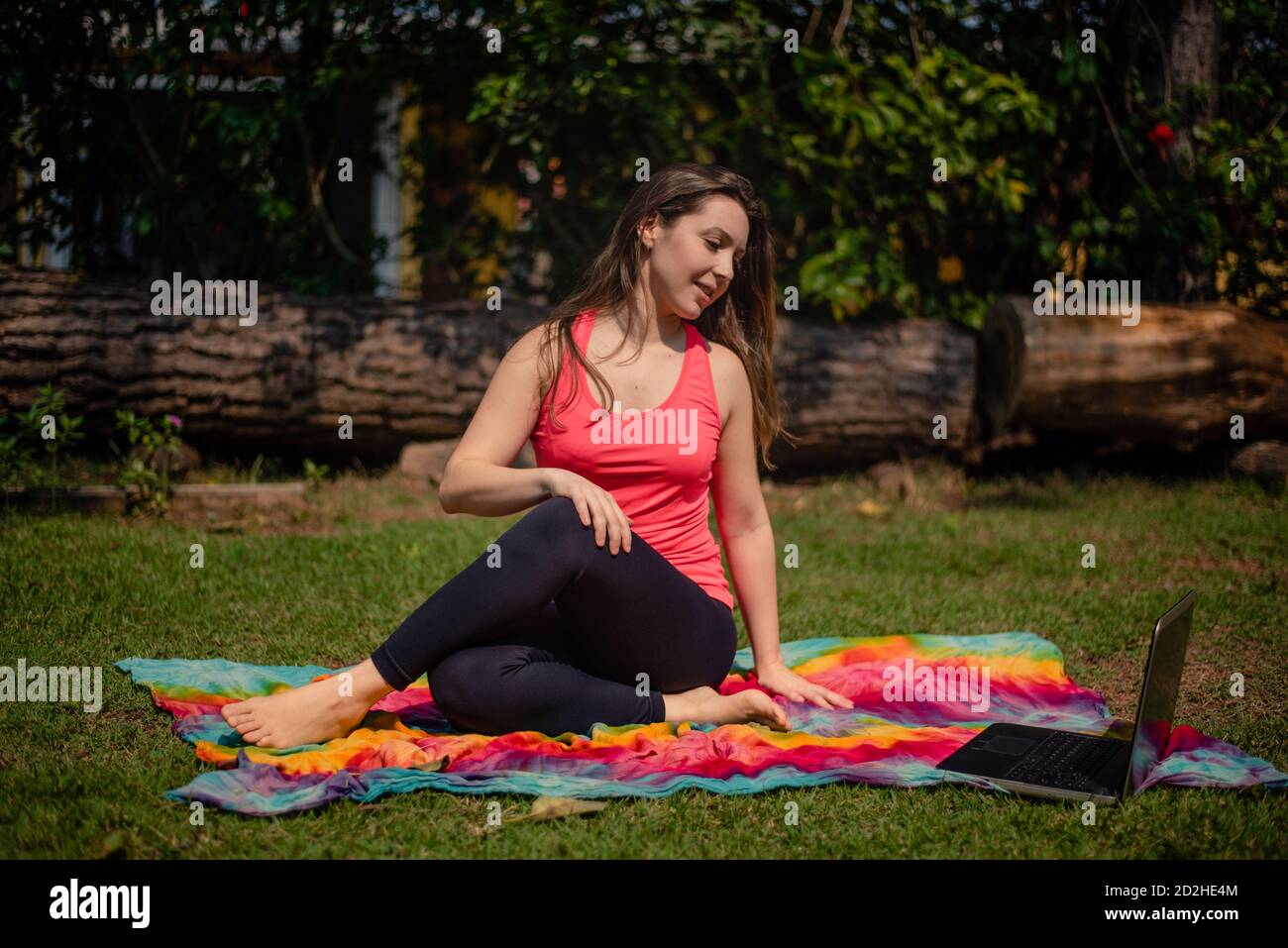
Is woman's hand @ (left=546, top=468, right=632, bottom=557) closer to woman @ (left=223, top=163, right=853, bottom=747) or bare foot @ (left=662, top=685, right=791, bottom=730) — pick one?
woman @ (left=223, top=163, right=853, bottom=747)

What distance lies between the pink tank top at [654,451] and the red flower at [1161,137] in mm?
4734

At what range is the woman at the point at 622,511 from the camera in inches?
102

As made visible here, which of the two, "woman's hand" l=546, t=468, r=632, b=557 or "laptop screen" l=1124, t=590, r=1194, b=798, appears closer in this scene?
"laptop screen" l=1124, t=590, r=1194, b=798

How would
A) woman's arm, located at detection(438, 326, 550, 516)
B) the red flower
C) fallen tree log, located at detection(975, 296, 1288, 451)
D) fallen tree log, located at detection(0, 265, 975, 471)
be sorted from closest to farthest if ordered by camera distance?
woman's arm, located at detection(438, 326, 550, 516) → fallen tree log, located at detection(0, 265, 975, 471) → fallen tree log, located at detection(975, 296, 1288, 451) → the red flower

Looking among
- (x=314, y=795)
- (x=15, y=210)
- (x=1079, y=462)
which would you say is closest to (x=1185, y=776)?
(x=314, y=795)

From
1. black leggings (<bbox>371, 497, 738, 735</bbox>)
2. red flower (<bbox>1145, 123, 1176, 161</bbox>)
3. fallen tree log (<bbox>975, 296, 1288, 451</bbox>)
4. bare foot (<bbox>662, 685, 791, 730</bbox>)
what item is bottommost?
bare foot (<bbox>662, 685, 791, 730</bbox>)

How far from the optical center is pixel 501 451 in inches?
111

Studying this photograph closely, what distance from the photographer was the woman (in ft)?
8.46

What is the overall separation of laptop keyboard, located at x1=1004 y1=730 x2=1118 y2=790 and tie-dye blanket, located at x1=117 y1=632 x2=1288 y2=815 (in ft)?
0.37

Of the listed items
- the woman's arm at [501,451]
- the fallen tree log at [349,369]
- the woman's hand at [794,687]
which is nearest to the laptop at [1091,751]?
the woman's hand at [794,687]

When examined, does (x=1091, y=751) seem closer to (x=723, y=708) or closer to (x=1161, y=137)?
(x=723, y=708)

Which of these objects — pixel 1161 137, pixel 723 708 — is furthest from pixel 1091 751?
pixel 1161 137

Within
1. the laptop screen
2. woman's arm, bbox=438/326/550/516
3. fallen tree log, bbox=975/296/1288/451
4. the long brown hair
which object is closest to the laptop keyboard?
the laptop screen

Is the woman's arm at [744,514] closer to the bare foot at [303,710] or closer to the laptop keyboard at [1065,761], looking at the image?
the laptop keyboard at [1065,761]
